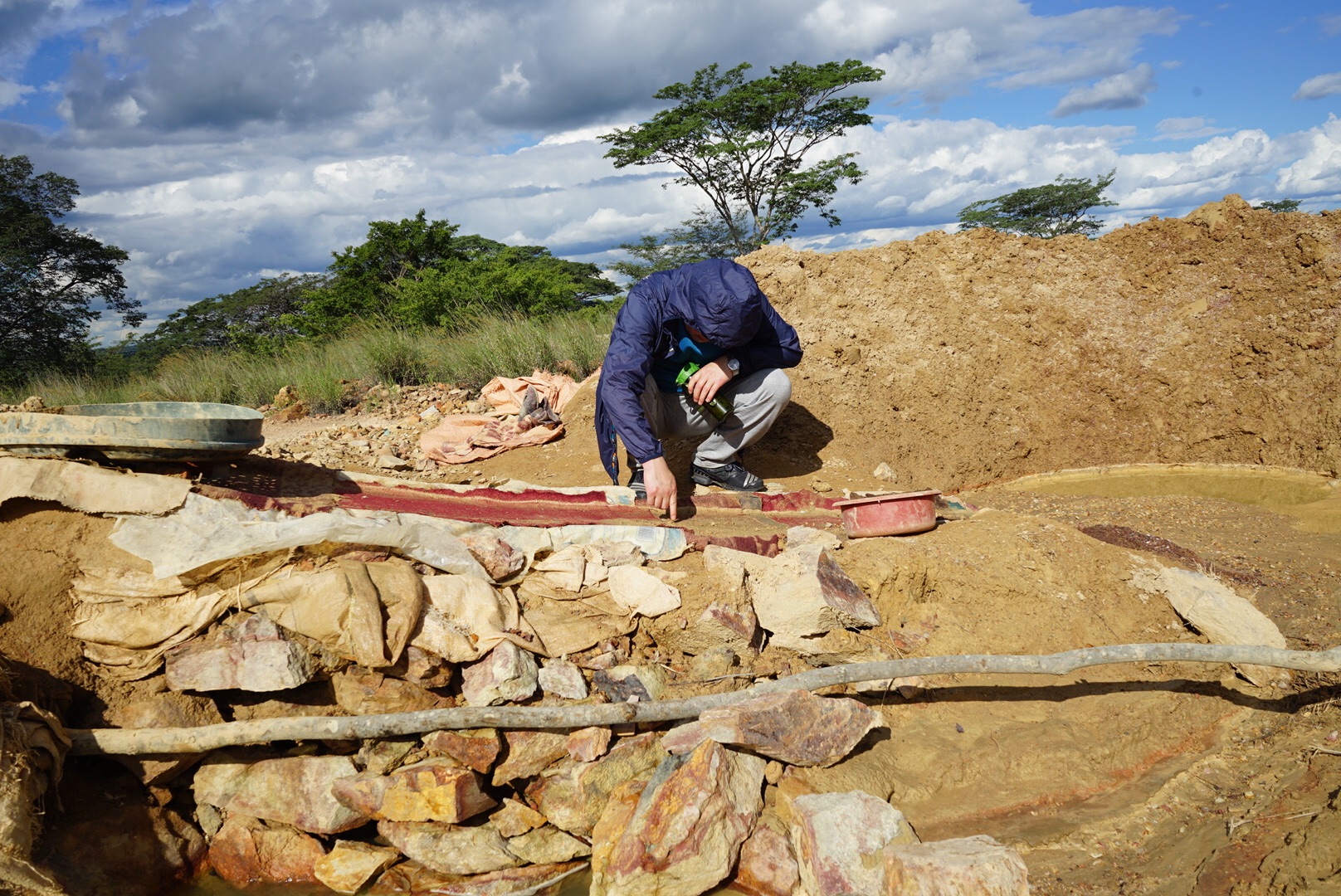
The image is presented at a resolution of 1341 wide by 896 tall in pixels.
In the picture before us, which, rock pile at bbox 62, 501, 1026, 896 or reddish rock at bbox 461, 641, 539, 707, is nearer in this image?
rock pile at bbox 62, 501, 1026, 896

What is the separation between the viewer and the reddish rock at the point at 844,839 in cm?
201

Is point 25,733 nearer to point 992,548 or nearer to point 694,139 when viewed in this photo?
point 992,548

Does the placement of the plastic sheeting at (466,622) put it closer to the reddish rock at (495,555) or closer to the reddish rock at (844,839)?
the reddish rock at (495,555)

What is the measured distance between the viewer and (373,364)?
296 inches

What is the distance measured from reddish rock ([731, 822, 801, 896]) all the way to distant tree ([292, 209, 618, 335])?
7.51 metres

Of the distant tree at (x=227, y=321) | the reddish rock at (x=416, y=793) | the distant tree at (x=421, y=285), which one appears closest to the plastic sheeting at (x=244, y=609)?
the reddish rock at (x=416, y=793)

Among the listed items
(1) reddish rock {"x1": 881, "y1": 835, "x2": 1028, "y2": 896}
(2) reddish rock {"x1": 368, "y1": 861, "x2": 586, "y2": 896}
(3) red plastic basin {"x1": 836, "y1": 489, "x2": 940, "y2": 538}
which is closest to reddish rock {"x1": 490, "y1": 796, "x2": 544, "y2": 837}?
(2) reddish rock {"x1": 368, "y1": 861, "x2": 586, "y2": 896}

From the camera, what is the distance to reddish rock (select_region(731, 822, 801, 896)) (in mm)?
2148

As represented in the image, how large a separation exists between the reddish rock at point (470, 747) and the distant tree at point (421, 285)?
7.04 m

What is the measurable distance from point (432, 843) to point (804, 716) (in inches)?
44.9

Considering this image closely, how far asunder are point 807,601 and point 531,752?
102cm

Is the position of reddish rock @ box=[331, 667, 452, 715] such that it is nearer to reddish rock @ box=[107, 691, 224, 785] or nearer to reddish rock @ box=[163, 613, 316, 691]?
reddish rock @ box=[163, 613, 316, 691]

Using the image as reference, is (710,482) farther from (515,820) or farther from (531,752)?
(515,820)

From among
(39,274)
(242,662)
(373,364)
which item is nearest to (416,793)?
(242,662)
